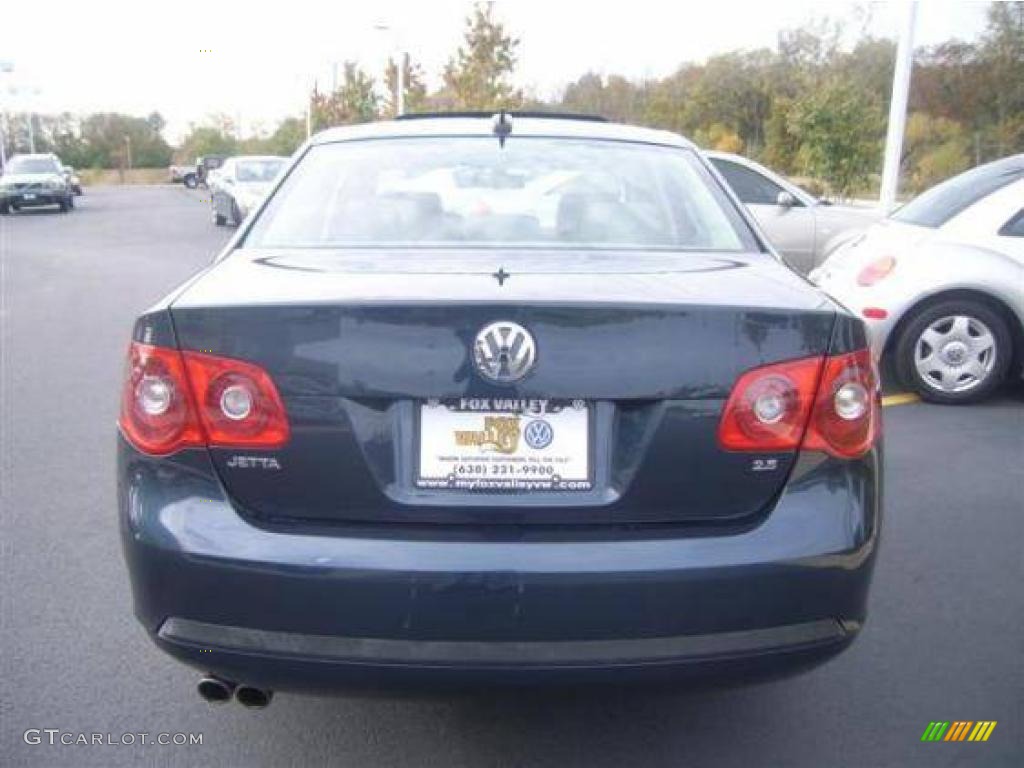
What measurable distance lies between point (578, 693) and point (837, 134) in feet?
63.7

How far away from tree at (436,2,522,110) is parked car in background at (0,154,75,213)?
470 inches

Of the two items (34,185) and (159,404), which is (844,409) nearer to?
(159,404)

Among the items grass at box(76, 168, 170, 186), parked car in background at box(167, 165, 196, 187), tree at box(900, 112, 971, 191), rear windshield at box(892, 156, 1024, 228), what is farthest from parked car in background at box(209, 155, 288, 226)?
grass at box(76, 168, 170, 186)

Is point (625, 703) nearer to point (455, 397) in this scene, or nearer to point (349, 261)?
point (455, 397)

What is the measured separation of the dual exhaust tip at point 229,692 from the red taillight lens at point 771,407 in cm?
129

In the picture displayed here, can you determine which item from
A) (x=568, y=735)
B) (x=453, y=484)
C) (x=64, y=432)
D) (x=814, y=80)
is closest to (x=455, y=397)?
(x=453, y=484)

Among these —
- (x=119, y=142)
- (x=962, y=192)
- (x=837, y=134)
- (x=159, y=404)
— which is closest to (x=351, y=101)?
(x=837, y=134)

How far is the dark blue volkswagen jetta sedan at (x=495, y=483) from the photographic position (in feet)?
7.46

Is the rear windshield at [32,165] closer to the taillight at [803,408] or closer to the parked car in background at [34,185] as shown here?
the parked car in background at [34,185]

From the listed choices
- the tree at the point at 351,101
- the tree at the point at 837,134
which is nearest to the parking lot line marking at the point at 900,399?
the tree at the point at 837,134

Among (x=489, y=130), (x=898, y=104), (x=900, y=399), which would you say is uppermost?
(x=898, y=104)

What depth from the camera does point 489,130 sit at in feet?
12.6

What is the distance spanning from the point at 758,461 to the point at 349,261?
1216mm

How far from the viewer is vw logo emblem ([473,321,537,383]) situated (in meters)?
2.26
